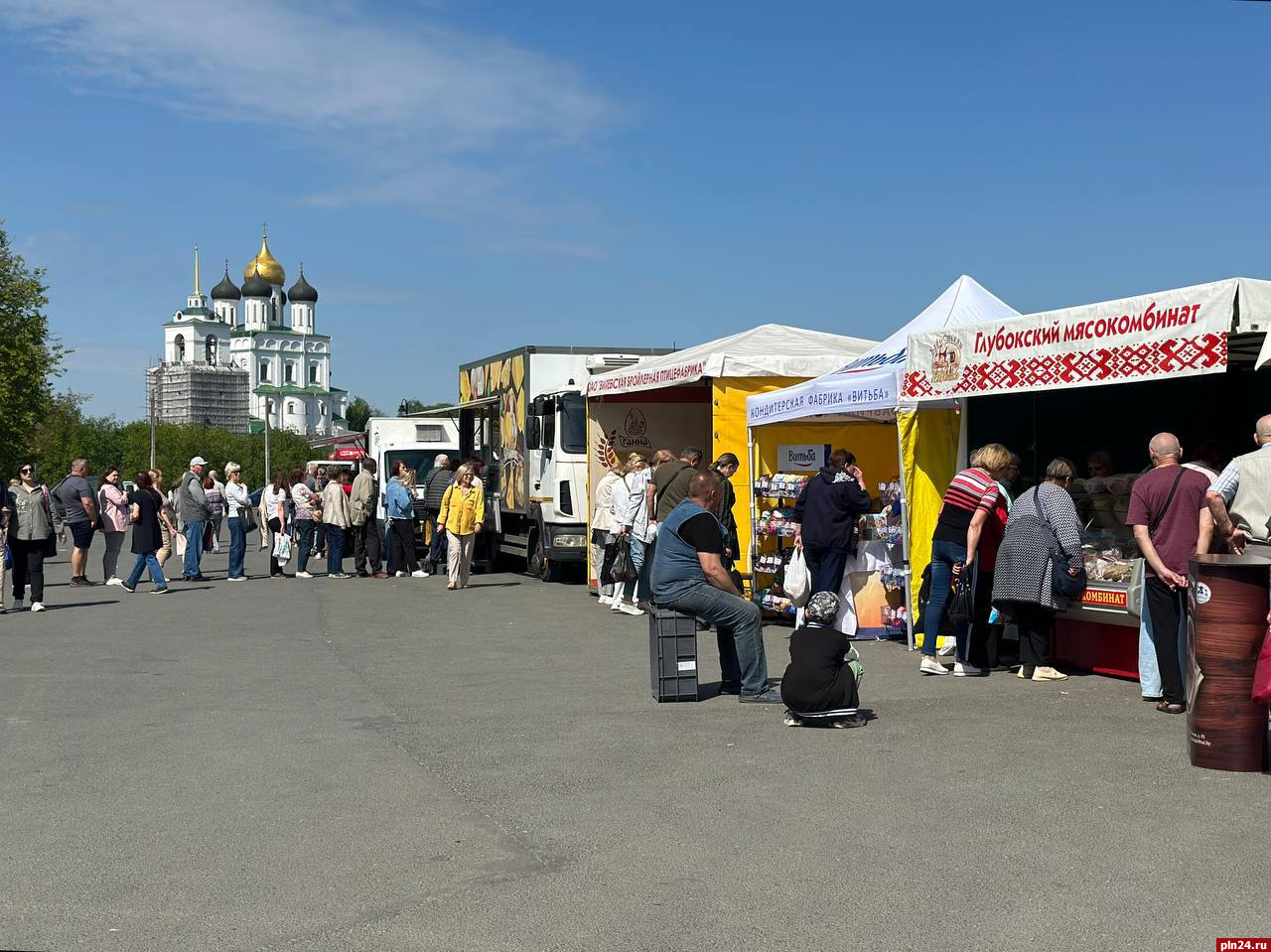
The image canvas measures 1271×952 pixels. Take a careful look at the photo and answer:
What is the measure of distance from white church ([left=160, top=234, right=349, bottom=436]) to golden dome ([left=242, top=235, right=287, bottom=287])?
135 mm

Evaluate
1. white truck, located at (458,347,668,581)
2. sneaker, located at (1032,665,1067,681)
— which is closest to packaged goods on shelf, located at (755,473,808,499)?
sneaker, located at (1032,665,1067,681)

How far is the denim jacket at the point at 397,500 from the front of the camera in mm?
20844

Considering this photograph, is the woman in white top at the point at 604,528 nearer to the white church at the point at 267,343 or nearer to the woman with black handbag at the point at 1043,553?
the woman with black handbag at the point at 1043,553

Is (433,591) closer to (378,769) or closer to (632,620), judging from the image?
(632,620)

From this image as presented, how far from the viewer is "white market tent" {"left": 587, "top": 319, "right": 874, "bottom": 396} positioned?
14.9m

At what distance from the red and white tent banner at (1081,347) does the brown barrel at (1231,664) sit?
2.03 m

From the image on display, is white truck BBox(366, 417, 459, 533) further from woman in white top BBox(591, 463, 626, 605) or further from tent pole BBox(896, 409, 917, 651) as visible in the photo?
tent pole BBox(896, 409, 917, 651)

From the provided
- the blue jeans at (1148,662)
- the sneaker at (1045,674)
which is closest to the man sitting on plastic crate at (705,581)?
the sneaker at (1045,674)

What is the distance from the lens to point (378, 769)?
7387 millimetres

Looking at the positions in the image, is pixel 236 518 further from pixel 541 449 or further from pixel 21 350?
pixel 21 350

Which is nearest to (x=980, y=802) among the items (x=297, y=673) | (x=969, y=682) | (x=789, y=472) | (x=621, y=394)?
(x=969, y=682)

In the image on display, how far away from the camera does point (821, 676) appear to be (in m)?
8.23

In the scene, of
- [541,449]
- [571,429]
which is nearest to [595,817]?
[571,429]

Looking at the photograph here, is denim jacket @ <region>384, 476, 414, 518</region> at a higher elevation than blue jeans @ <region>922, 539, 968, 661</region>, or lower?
higher
